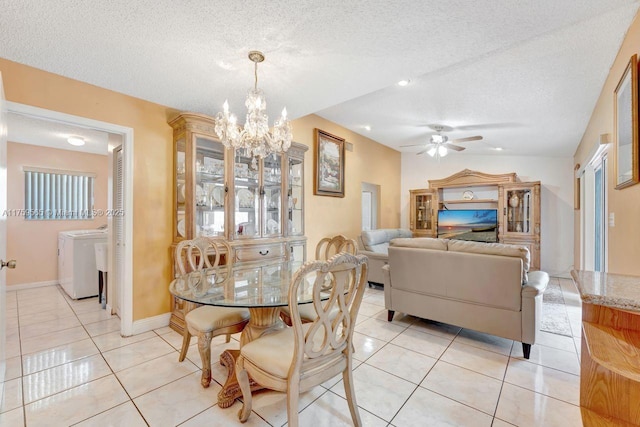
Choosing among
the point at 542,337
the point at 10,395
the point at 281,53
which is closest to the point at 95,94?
the point at 281,53

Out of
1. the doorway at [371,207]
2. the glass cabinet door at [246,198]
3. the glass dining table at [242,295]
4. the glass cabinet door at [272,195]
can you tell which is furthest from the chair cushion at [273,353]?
the doorway at [371,207]

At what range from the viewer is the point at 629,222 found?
1.87 m

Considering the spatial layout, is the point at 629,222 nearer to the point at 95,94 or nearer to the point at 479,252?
the point at 479,252

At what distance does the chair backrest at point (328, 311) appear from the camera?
50.8 inches

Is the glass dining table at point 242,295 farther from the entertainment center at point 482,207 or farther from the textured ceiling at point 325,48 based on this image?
the entertainment center at point 482,207

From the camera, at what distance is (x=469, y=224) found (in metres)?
5.91

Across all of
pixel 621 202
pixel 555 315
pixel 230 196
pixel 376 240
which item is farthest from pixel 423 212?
pixel 230 196

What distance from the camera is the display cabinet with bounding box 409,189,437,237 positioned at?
634 cm

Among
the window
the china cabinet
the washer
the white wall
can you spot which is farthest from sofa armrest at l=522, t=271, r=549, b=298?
the window

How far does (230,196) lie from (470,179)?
503 cm

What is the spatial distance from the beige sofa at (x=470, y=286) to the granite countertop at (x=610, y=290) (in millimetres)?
945

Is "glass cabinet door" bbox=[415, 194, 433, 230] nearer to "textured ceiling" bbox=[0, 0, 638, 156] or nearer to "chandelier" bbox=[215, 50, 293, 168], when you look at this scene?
"textured ceiling" bbox=[0, 0, 638, 156]

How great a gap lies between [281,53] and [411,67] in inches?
42.4

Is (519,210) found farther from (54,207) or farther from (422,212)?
(54,207)
